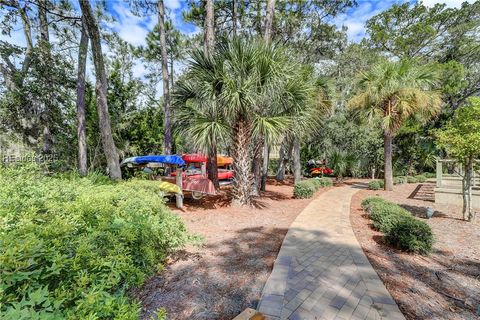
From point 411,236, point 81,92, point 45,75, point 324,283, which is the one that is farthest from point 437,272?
point 45,75

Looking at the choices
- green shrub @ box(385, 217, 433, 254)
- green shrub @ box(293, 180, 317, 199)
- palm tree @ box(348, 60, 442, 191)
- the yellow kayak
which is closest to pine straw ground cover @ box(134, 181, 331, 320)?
the yellow kayak

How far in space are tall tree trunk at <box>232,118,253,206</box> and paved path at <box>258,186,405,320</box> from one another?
8.41ft

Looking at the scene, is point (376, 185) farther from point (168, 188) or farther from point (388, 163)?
point (168, 188)

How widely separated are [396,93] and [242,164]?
823cm

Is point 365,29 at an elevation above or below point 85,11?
above

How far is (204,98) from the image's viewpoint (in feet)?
21.4

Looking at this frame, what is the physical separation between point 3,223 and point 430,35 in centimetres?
2469

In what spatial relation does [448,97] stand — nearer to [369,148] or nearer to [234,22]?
[369,148]

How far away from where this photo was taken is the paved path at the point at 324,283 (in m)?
2.54

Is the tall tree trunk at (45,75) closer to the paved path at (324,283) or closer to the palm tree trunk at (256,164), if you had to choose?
the palm tree trunk at (256,164)

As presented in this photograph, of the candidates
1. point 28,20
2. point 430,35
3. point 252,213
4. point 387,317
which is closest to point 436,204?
point 252,213

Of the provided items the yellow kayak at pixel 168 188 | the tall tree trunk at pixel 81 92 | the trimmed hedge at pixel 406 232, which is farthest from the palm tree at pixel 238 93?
the tall tree trunk at pixel 81 92

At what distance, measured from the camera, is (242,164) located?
23.8ft

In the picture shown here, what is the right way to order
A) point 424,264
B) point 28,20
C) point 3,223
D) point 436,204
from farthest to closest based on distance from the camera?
point 28,20
point 436,204
point 424,264
point 3,223
